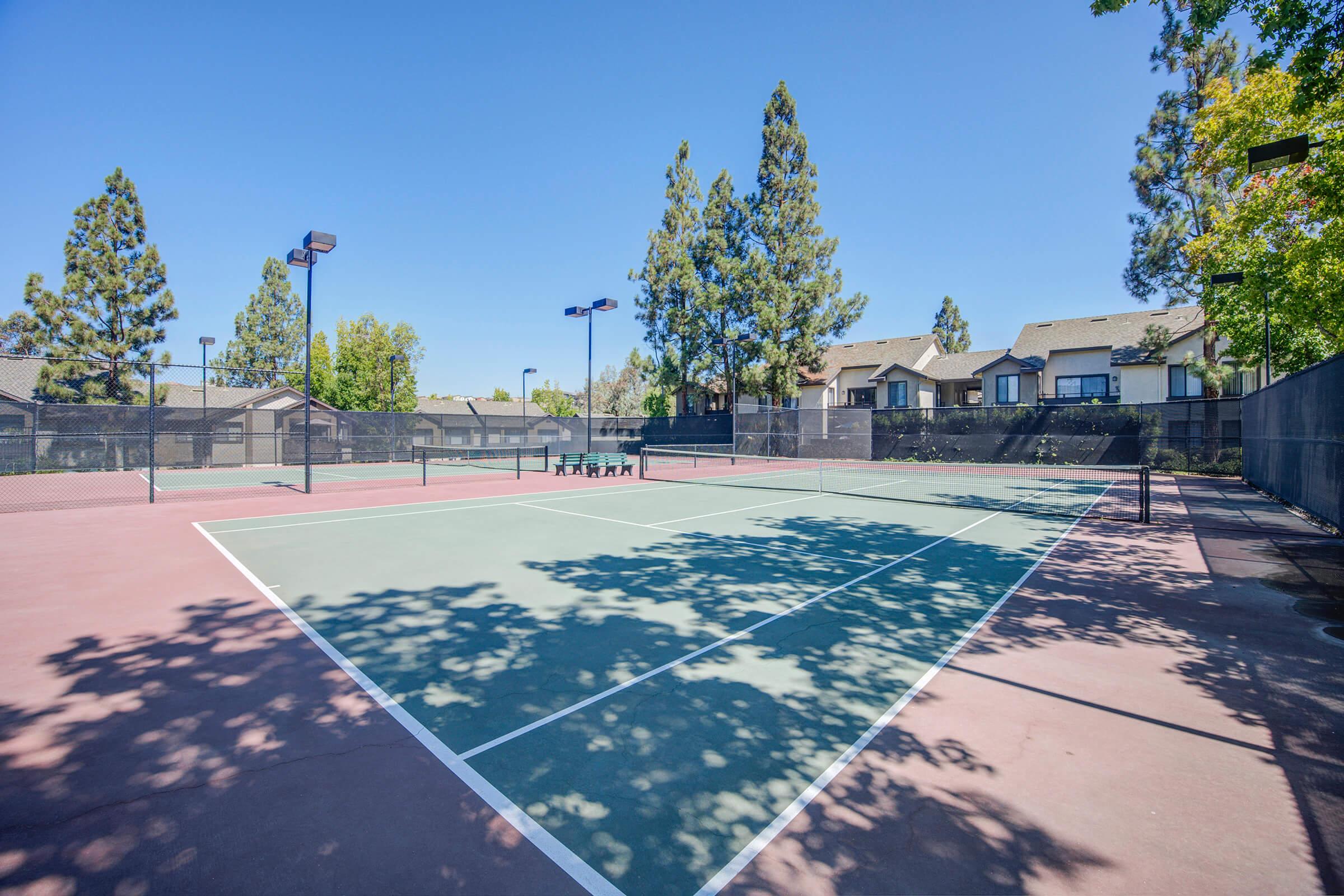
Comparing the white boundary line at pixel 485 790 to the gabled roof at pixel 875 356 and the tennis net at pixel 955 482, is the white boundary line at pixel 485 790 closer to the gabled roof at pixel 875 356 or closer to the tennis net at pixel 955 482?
the tennis net at pixel 955 482

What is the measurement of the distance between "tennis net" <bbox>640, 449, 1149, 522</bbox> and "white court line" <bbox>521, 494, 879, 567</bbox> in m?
4.77

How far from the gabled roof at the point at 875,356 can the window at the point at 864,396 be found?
1.81m

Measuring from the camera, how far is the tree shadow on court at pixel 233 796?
99.5 inches

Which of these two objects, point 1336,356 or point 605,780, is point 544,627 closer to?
point 605,780

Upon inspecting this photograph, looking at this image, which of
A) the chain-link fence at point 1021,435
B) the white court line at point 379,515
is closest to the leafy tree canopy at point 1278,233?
the chain-link fence at point 1021,435

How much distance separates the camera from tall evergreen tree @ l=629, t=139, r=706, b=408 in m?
41.2

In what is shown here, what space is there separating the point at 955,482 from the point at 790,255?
71.9 feet

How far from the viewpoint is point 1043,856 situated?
266cm

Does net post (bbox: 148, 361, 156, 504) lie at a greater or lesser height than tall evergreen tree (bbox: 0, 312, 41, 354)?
lesser

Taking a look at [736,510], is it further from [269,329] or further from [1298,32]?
[269,329]

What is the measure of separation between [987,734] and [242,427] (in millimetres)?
34664

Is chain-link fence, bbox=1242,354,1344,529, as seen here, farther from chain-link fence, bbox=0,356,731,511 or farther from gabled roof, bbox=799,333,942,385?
gabled roof, bbox=799,333,942,385

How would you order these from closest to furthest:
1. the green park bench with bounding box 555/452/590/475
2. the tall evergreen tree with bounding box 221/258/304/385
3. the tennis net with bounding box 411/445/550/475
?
the green park bench with bounding box 555/452/590/475
the tennis net with bounding box 411/445/550/475
the tall evergreen tree with bounding box 221/258/304/385

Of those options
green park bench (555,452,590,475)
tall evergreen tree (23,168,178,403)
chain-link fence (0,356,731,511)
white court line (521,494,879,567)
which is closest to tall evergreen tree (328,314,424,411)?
chain-link fence (0,356,731,511)
